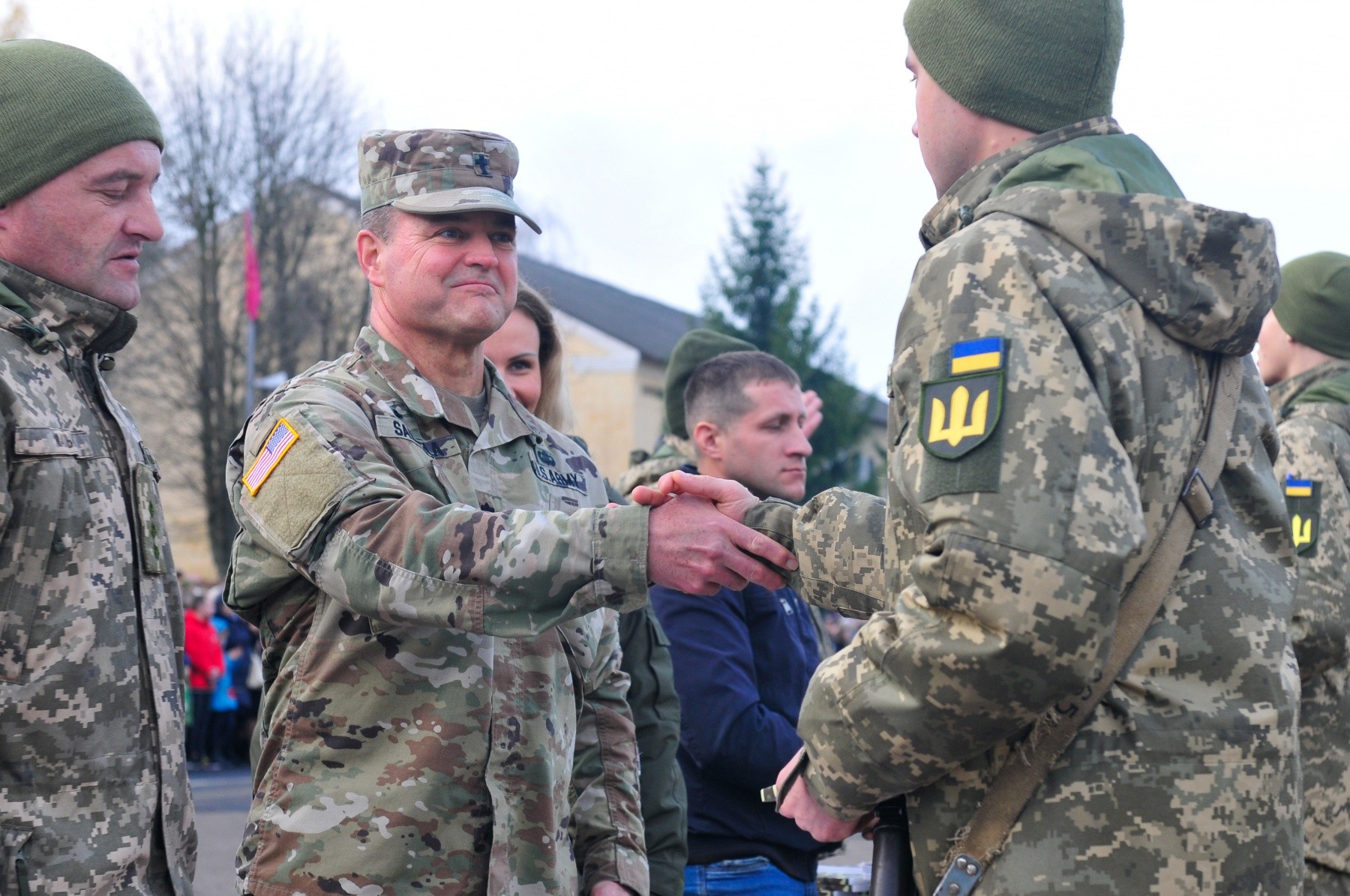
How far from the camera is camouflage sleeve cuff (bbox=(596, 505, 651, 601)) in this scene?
2.56m

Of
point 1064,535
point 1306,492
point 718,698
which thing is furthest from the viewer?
point 1306,492

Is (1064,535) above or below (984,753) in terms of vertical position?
above

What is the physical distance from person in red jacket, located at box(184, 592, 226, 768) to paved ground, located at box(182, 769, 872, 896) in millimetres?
379

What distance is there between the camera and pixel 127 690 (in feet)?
9.17

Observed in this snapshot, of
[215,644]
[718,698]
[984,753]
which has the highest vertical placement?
[984,753]

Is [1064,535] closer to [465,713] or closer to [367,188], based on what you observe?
[465,713]

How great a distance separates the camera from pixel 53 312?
2953 mm

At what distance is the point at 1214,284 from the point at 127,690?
7.47 ft

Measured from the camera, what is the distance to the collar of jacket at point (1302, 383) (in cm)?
496

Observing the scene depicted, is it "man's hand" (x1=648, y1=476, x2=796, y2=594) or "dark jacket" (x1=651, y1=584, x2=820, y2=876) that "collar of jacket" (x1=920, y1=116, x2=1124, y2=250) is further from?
"dark jacket" (x1=651, y1=584, x2=820, y2=876)

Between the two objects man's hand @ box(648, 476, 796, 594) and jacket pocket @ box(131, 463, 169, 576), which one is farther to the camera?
jacket pocket @ box(131, 463, 169, 576)

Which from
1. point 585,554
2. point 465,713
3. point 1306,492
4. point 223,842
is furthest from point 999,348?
point 223,842

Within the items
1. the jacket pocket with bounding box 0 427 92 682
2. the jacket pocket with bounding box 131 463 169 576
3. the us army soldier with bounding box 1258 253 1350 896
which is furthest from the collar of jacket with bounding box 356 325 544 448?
the us army soldier with bounding box 1258 253 1350 896

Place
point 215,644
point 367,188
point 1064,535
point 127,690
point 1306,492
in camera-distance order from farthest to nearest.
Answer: point 215,644 < point 1306,492 < point 367,188 < point 127,690 < point 1064,535
